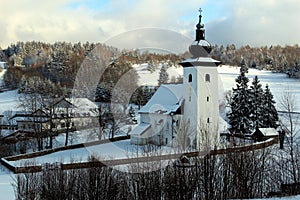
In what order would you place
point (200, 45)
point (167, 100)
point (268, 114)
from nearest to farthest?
point (200, 45) → point (167, 100) → point (268, 114)

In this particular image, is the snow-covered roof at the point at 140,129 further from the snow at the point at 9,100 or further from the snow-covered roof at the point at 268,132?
the snow at the point at 9,100

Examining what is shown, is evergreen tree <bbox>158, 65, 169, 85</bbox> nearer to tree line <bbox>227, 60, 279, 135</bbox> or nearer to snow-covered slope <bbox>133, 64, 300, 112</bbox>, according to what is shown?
snow-covered slope <bbox>133, 64, 300, 112</bbox>

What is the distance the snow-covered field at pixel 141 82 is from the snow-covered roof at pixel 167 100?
4221 millimetres

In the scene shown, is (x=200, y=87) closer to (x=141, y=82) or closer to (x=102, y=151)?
(x=102, y=151)

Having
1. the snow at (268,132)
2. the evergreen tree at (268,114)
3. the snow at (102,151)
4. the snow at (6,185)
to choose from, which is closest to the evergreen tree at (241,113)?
the evergreen tree at (268,114)

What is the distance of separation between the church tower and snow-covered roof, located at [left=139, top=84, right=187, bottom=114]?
969 millimetres

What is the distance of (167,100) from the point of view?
125ft

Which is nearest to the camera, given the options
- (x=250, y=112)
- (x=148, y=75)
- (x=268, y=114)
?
(x=250, y=112)

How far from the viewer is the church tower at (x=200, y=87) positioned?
1395 inches

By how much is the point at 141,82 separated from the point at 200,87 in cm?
1817

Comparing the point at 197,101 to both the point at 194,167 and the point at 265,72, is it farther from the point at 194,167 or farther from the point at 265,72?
the point at 265,72

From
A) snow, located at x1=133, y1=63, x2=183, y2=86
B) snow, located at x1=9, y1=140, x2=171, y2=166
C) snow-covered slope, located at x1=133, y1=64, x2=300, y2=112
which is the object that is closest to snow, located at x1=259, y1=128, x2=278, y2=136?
snow, located at x1=9, y1=140, x2=171, y2=166

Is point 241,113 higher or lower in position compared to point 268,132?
higher

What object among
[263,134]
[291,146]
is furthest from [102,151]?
[291,146]
